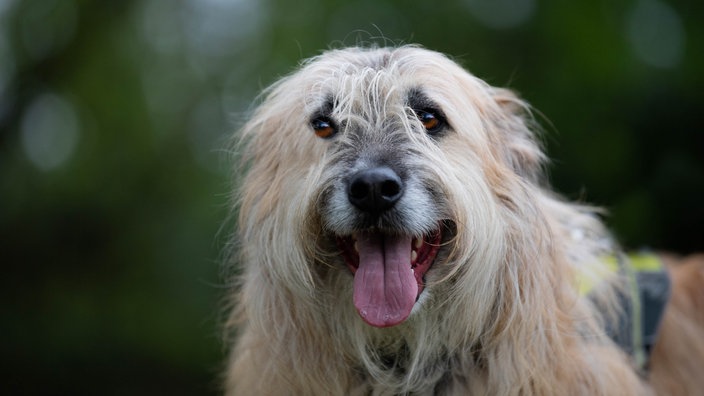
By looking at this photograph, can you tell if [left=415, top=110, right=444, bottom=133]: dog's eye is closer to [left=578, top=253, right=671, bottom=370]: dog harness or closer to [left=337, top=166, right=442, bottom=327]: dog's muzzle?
[left=337, top=166, right=442, bottom=327]: dog's muzzle

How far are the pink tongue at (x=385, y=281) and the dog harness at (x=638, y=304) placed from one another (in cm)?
98

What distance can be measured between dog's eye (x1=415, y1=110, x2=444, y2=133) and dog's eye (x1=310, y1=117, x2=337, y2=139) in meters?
0.36

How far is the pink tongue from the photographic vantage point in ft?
10.00

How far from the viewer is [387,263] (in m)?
3.11

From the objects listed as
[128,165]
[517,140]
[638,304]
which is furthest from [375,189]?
[128,165]

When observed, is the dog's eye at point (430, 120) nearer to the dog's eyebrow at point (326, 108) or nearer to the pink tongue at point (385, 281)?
the dog's eyebrow at point (326, 108)

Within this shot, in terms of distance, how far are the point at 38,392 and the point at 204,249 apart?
7.96 feet

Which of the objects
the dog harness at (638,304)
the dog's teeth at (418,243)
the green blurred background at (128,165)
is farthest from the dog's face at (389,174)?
the green blurred background at (128,165)

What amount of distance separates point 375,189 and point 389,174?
0.25ft

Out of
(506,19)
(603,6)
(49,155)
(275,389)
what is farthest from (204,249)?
Result: (275,389)

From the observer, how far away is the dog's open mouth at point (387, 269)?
305 cm

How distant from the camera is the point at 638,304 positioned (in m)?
3.81

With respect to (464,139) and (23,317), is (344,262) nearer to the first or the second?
(464,139)

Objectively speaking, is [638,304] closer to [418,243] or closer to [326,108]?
[418,243]
